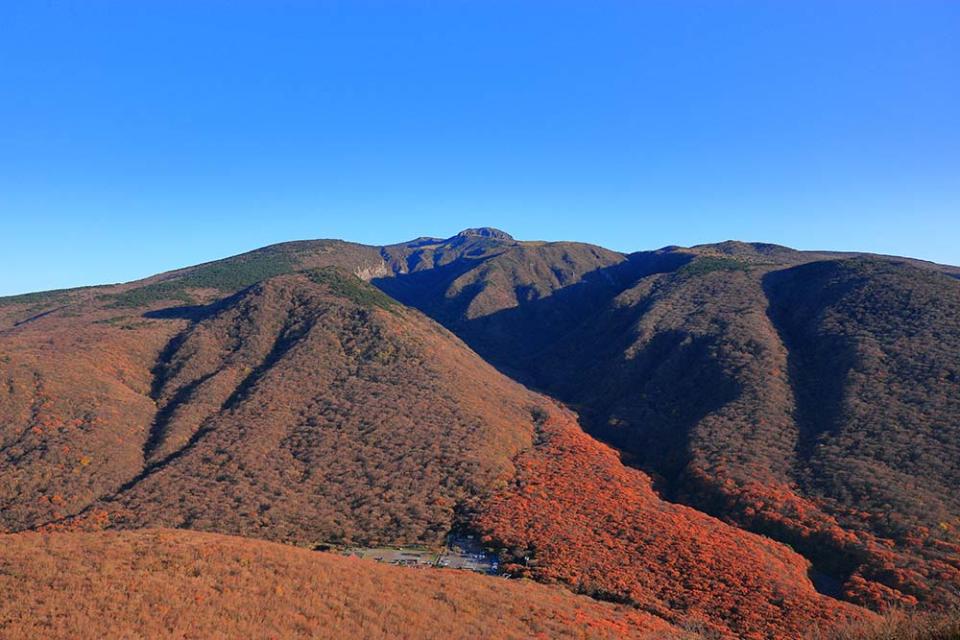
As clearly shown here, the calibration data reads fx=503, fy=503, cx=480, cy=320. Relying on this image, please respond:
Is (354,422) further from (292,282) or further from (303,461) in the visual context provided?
(292,282)

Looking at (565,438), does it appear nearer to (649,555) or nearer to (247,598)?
(649,555)

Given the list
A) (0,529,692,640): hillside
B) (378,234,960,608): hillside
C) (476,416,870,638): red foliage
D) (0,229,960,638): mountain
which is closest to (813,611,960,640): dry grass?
(0,529,692,640): hillside

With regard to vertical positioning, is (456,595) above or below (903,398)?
below

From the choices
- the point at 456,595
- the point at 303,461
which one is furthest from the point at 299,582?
the point at 303,461

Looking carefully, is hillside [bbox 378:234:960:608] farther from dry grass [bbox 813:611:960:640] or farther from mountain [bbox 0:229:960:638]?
dry grass [bbox 813:611:960:640]

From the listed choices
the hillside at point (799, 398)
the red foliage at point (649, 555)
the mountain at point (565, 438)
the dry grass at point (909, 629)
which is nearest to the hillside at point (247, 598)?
the red foliage at point (649, 555)

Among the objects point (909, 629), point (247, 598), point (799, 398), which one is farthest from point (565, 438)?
point (909, 629)

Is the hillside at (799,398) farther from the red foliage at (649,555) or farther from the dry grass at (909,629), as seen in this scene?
the dry grass at (909,629)
